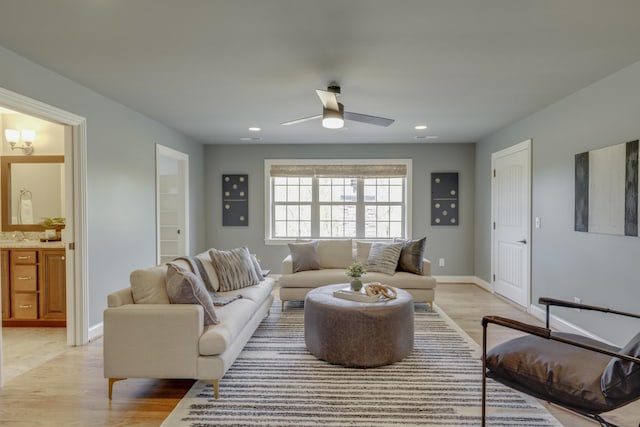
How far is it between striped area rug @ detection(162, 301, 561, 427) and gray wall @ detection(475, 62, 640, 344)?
1219 millimetres

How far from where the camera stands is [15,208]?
436 cm

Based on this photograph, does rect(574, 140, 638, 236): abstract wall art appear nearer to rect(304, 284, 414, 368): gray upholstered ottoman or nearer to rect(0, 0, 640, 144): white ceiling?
rect(0, 0, 640, 144): white ceiling

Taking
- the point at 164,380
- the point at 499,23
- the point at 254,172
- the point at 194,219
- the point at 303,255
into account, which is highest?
the point at 499,23

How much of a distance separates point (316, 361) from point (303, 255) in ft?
6.44

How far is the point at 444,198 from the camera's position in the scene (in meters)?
6.36

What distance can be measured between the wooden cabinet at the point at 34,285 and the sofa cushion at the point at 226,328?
2175 mm

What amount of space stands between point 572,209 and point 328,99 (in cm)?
263

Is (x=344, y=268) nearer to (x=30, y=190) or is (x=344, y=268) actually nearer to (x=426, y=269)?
(x=426, y=269)

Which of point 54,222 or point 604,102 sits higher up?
point 604,102

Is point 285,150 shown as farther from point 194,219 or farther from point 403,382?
point 403,382

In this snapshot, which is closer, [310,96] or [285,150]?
[310,96]

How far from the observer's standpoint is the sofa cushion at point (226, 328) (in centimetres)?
238

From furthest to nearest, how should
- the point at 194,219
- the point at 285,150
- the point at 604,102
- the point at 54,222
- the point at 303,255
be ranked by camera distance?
the point at 285,150
the point at 194,219
the point at 303,255
the point at 54,222
the point at 604,102

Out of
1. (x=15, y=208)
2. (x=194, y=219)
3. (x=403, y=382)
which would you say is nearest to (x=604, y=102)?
(x=403, y=382)
